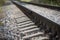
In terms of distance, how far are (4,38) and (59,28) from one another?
5.71 feet

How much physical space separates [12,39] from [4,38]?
0.22 m

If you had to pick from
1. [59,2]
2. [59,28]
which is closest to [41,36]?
[59,28]

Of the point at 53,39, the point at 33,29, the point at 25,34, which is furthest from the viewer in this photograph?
the point at 33,29

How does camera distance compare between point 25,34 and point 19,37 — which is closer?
point 19,37

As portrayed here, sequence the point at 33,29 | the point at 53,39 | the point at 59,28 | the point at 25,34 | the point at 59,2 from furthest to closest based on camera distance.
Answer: the point at 59,2 < the point at 33,29 < the point at 25,34 < the point at 53,39 < the point at 59,28

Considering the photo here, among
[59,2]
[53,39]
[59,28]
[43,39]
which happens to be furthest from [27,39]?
[59,2]

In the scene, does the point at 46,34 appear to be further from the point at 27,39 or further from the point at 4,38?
the point at 4,38

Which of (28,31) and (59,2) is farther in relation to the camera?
(59,2)

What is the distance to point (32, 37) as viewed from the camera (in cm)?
430

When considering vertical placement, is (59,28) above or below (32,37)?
above

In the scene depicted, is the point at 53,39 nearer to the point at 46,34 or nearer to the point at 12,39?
the point at 46,34

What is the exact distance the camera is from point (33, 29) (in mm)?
5062

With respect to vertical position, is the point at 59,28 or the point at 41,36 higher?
Result: the point at 59,28

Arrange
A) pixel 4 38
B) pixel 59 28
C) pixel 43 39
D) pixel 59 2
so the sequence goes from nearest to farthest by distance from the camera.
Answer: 1. pixel 59 28
2. pixel 43 39
3. pixel 4 38
4. pixel 59 2
